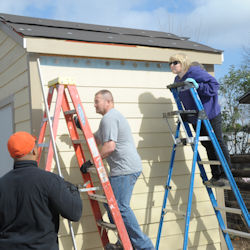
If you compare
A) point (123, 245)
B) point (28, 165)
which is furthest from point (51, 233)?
point (123, 245)

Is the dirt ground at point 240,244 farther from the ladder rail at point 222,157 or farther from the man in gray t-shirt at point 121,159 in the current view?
the man in gray t-shirt at point 121,159

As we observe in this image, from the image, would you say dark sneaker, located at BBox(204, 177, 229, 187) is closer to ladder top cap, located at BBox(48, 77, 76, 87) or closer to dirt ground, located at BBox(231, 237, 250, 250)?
ladder top cap, located at BBox(48, 77, 76, 87)

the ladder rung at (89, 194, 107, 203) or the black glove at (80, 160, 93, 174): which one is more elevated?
the black glove at (80, 160, 93, 174)

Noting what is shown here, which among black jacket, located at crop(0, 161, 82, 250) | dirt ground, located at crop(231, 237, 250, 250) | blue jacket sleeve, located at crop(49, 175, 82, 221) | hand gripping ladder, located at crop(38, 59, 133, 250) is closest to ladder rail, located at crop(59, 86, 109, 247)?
hand gripping ladder, located at crop(38, 59, 133, 250)

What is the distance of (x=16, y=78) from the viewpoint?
4676 millimetres

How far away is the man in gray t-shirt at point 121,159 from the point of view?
3.86 meters

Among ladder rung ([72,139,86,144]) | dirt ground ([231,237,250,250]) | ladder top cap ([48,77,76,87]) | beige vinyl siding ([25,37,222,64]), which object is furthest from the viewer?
dirt ground ([231,237,250,250])

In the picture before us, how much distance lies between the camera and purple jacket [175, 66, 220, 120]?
4.31m

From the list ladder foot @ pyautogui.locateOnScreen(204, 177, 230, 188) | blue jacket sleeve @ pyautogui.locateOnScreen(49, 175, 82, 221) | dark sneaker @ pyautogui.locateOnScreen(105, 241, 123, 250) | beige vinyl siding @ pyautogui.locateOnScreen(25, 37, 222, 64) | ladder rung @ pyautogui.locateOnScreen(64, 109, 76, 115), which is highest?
beige vinyl siding @ pyautogui.locateOnScreen(25, 37, 222, 64)

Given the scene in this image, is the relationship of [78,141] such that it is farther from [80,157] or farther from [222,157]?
[222,157]

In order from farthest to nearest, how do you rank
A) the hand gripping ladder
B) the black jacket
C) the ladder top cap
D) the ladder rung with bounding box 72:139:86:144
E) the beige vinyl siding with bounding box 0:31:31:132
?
1. the beige vinyl siding with bounding box 0:31:31:132
2. the ladder rung with bounding box 72:139:86:144
3. the ladder top cap
4. the hand gripping ladder
5. the black jacket

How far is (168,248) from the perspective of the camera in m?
4.90

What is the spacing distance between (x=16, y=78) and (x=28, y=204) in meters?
2.55

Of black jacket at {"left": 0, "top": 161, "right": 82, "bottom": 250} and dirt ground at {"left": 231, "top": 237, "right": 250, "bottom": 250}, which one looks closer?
black jacket at {"left": 0, "top": 161, "right": 82, "bottom": 250}
